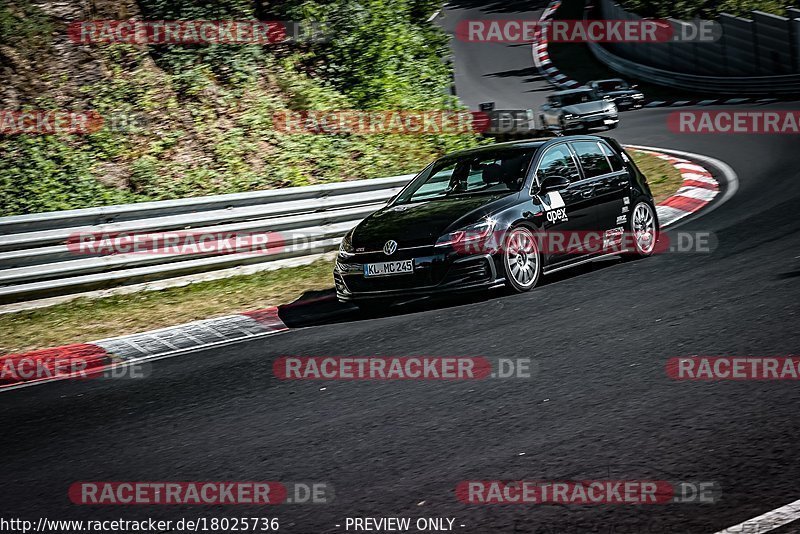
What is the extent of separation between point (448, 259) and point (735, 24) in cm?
2722

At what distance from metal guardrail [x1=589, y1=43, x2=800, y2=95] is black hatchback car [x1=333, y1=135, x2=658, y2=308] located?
1860 cm

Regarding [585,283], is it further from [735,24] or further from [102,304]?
[735,24]

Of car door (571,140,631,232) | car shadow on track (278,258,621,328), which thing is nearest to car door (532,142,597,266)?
car door (571,140,631,232)

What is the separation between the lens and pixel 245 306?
9.98m

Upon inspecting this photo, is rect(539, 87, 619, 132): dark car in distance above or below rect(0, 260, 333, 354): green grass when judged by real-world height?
above

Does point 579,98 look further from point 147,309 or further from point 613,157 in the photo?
point 147,309

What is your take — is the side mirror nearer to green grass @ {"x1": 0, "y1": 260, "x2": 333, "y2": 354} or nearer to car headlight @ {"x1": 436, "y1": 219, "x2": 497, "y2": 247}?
car headlight @ {"x1": 436, "y1": 219, "x2": 497, "y2": 247}

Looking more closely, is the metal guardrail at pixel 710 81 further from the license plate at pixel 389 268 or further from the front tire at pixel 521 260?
the license plate at pixel 389 268

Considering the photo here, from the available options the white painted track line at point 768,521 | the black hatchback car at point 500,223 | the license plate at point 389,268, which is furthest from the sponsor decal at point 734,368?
the license plate at point 389,268

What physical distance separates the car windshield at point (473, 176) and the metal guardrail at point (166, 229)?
204cm

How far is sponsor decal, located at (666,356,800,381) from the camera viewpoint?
564cm

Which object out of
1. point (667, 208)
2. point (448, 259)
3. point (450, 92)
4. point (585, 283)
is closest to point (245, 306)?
point (448, 259)

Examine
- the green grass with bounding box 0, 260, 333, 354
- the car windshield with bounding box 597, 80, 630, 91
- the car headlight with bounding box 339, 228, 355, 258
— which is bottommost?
the green grass with bounding box 0, 260, 333, 354

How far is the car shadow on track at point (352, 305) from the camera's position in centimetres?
904
